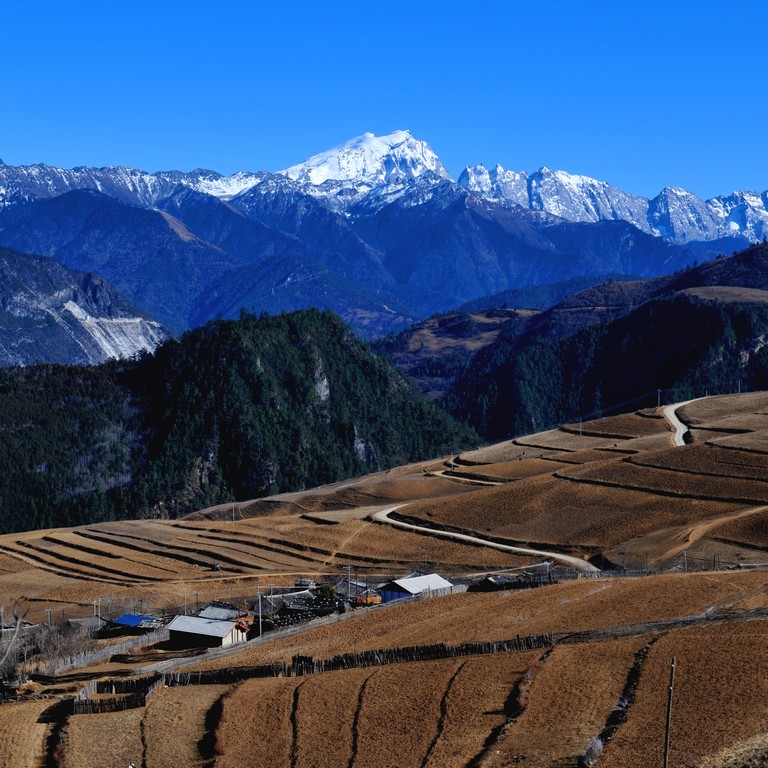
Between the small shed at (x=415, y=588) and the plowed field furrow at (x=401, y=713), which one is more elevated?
the plowed field furrow at (x=401, y=713)

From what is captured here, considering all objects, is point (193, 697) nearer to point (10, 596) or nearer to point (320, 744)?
point (320, 744)

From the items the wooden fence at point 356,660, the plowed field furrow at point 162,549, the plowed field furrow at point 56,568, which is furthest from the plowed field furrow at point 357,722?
the plowed field furrow at point 162,549

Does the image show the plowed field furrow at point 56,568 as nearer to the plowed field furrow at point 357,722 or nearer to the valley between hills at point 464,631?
the valley between hills at point 464,631

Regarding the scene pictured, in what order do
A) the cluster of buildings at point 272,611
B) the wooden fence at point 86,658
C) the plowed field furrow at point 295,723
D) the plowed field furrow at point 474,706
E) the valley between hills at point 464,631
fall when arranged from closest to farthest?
the plowed field furrow at point 474,706 → the valley between hills at point 464,631 → the plowed field furrow at point 295,723 → the wooden fence at point 86,658 → the cluster of buildings at point 272,611

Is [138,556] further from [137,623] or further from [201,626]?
[201,626]

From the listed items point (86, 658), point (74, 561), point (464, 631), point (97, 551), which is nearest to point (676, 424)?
point (97, 551)

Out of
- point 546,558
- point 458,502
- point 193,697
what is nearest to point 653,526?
point 546,558

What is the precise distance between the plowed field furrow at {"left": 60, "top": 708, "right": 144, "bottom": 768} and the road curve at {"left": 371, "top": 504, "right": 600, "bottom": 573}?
45.0 metres

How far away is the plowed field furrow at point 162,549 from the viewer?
126m

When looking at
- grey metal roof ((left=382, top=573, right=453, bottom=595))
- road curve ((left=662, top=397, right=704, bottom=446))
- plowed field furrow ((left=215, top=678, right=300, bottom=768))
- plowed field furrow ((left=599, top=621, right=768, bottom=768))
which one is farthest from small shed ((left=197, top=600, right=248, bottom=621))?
road curve ((left=662, top=397, right=704, bottom=446))

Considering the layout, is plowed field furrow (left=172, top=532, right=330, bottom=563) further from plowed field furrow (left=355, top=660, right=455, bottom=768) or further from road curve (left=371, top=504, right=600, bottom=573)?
plowed field furrow (left=355, top=660, right=455, bottom=768)

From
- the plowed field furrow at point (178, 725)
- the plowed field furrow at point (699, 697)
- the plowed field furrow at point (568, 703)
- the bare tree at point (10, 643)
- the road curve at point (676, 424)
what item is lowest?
the plowed field furrow at point (699, 697)

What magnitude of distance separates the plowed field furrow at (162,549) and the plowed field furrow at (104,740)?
6234cm

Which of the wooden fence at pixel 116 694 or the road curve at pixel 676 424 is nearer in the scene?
the wooden fence at pixel 116 694
